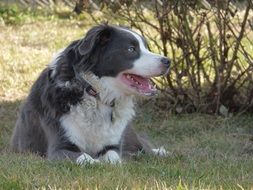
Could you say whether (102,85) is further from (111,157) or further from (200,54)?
(200,54)

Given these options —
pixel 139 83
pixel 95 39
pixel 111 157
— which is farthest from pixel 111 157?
pixel 95 39

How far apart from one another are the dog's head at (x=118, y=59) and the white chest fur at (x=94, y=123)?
0.71ft

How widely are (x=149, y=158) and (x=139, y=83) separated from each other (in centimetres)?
69

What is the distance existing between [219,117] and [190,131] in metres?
0.56

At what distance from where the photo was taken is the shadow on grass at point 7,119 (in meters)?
7.98

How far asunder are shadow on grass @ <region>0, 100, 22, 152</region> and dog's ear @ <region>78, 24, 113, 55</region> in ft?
6.47

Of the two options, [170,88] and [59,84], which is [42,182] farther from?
[170,88]

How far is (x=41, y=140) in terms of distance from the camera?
6.65 m

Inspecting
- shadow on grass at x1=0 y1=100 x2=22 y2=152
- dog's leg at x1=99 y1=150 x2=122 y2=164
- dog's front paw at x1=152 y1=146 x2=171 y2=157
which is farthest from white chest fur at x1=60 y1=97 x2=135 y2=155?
shadow on grass at x1=0 y1=100 x2=22 y2=152

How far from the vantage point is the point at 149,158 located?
6.41 metres

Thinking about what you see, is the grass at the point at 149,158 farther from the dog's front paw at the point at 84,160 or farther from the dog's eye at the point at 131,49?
the dog's eye at the point at 131,49

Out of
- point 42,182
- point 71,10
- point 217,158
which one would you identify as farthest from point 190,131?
point 71,10

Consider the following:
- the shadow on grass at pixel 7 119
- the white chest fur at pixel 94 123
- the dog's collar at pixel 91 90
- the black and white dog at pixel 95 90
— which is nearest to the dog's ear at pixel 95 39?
the black and white dog at pixel 95 90

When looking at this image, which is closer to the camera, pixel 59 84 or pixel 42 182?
pixel 42 182
